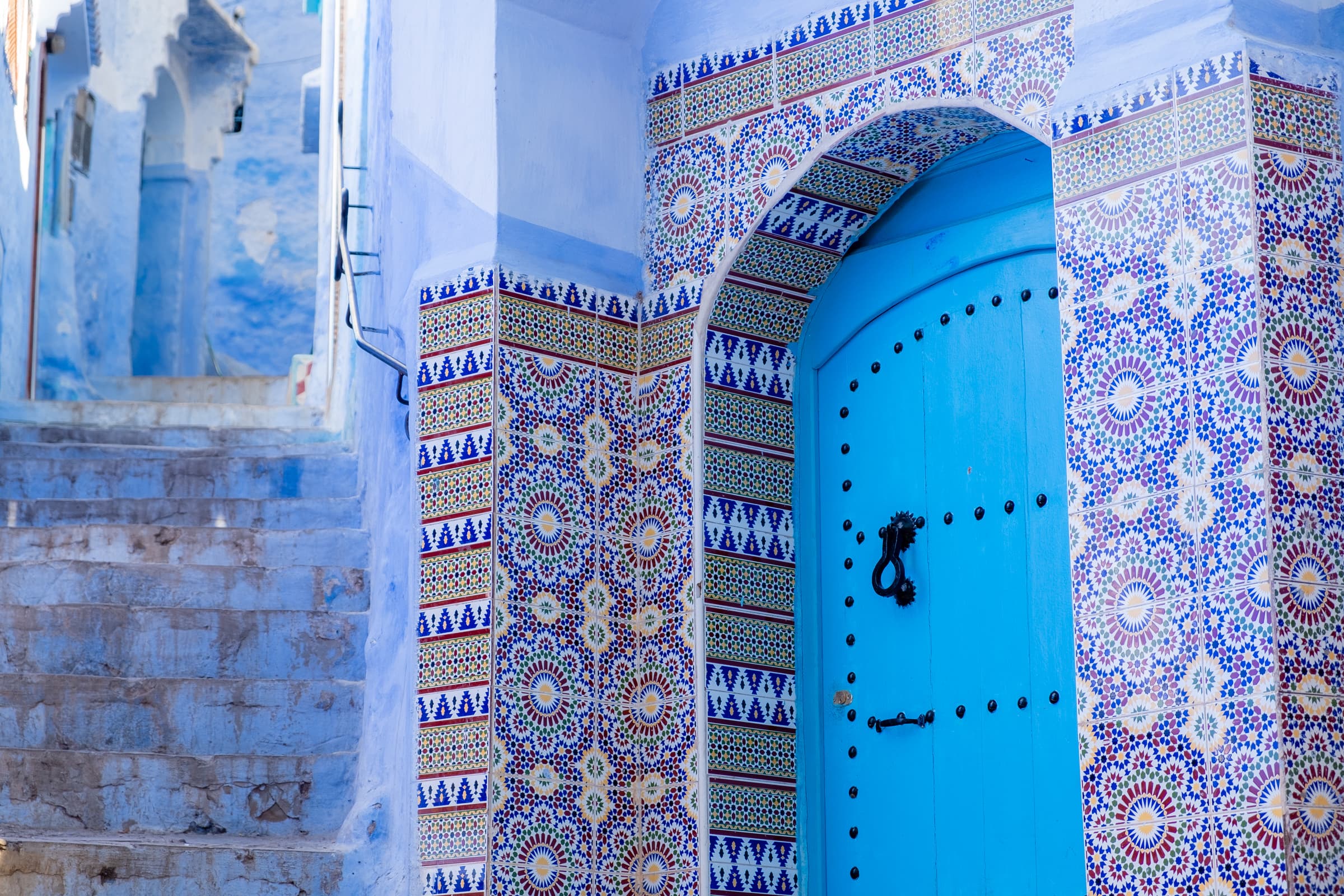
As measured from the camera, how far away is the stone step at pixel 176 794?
199 inches

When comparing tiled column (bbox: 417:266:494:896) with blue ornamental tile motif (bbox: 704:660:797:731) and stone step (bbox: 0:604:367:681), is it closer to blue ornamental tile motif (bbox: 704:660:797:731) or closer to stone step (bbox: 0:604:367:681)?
blue ornamental tile motif (bbox: 704:660:797:731)

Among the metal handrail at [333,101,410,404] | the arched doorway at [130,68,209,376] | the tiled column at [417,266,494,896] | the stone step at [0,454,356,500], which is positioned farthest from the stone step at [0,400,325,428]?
the tiled column at [417,266,494,896]

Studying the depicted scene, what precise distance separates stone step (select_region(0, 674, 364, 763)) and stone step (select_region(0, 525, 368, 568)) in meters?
0.75

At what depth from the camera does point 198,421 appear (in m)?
9.42

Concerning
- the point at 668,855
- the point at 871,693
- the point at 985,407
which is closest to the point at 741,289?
the point at 985,407

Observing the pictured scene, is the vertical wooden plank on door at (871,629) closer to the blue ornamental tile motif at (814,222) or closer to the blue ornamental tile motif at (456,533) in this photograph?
the blue ornamental tile motif at (814,222)

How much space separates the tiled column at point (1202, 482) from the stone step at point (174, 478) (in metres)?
3.98

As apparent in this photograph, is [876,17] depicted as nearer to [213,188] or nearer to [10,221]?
[10,221]

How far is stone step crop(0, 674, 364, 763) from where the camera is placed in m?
5.28

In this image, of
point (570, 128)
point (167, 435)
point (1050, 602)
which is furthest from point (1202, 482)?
point (167, 435)

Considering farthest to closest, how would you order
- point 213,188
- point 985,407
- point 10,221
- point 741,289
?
point 213,188 < point 10,221 < point 741,289 < point 985,407

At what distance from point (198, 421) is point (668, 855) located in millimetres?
5530

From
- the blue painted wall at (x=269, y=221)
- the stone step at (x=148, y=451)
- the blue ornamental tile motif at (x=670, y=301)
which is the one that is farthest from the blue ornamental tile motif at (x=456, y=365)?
the blue painted wall at (x=269, y=221)

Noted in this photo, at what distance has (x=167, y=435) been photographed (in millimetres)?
8164
